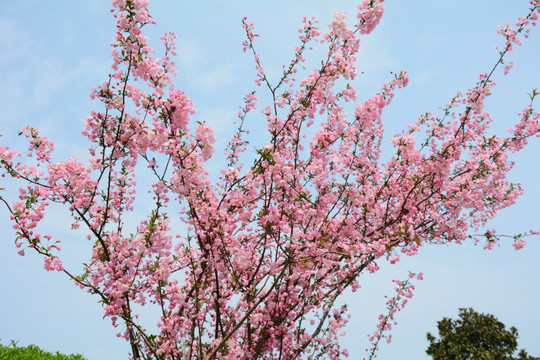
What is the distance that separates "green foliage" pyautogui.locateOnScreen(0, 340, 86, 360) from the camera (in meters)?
9.29

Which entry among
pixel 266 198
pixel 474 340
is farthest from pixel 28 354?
pixel 474 340

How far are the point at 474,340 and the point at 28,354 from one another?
1706 cm

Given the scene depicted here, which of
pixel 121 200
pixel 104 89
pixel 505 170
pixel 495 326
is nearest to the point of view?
pixel 104 89

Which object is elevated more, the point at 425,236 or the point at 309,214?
the point at 425,236

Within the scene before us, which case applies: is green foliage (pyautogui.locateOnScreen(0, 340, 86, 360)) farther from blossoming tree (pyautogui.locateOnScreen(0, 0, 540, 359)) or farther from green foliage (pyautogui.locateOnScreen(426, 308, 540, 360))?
green foliage (pyautogui.locateOnScreen(426, 308, 540, 360))

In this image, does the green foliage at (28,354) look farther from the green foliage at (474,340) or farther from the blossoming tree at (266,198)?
the green foliage at (474,340)

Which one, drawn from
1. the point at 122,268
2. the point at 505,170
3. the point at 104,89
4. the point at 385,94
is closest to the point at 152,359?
the point at 122,268

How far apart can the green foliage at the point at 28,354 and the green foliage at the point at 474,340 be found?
47.8 feet

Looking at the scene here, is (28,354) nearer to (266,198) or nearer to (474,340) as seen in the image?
(266,198)

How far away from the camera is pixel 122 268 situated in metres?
6.45

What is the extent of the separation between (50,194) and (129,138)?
1.28m

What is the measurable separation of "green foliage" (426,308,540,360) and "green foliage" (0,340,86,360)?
14.6m

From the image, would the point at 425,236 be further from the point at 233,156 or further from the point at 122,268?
the point at 122,268

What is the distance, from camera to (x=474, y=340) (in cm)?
1894
